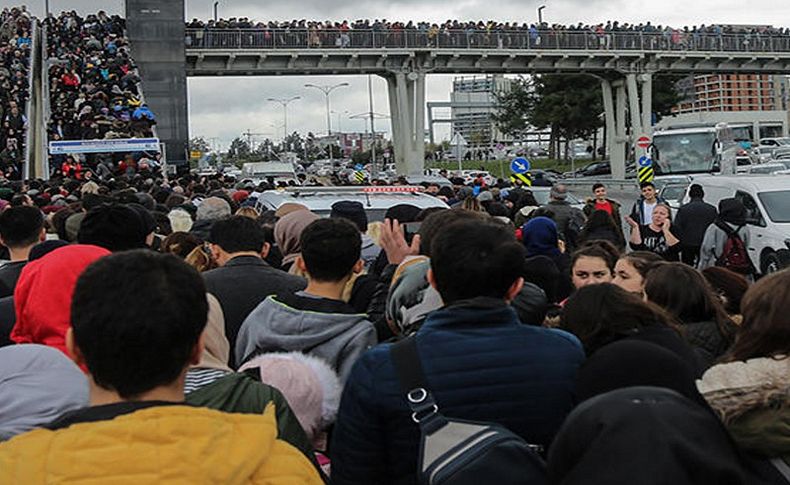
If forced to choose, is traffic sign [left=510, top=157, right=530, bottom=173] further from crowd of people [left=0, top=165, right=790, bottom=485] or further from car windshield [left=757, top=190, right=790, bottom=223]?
crowd of people [left=0, top=165, right=790, bottom=485]

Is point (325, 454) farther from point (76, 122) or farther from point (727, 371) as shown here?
point (76, 122)

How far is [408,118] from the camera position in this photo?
56.5 meters

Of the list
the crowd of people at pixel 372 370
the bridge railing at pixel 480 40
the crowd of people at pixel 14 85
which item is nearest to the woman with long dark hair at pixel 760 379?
the crowd of people at pixel 372 370

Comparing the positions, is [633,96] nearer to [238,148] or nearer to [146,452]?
[146,452]

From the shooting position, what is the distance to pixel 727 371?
279cm

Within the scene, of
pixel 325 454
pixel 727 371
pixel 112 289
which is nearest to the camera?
pixel 112 289

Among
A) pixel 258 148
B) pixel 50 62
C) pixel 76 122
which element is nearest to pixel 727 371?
pixel 76 122

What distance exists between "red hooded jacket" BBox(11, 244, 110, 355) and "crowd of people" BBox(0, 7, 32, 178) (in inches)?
903

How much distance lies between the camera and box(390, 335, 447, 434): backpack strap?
2.79m

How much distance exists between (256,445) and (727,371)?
4.81ft

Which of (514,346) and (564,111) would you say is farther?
(564,111)

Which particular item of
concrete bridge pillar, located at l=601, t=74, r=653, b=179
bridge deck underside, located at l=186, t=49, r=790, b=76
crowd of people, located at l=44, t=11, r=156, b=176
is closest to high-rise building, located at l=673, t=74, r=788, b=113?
concrete bridge pillar, located at l=601, t=74, r=653, b=179

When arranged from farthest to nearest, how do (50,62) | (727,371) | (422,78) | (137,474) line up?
1. (422,78)
2. (50,62)
3. (727,371)
4. (137,474)

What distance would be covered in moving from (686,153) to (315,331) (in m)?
37.7
